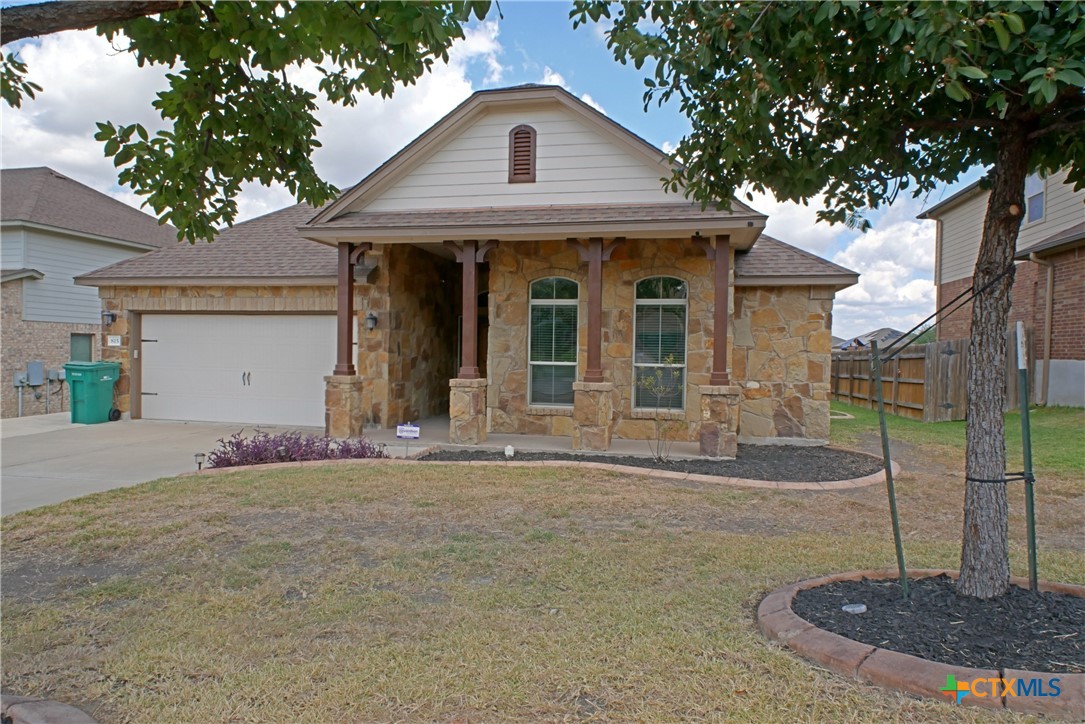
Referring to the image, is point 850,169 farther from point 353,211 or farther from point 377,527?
point 353,211

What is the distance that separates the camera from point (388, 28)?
3.74 metres

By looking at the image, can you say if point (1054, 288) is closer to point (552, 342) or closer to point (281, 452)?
point (552, 342)

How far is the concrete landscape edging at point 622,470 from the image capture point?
7.38m

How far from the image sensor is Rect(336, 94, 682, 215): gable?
9891 millimetres

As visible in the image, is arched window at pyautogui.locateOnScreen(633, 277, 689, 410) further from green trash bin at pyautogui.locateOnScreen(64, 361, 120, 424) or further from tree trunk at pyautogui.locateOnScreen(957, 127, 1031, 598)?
green trash bin at pyautogui.locateOnScreen(64, 361, 120, 424)

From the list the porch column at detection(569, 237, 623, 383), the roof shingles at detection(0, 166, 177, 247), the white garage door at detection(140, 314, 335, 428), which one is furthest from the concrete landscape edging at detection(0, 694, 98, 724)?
the roof shingles at detection(0, 166, 177, 247)

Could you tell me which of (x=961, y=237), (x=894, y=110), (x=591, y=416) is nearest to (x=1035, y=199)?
(x=961, y=237)

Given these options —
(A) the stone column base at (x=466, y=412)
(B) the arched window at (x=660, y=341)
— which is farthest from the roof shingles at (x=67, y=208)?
(B) the arched window at (x=660, y=341)

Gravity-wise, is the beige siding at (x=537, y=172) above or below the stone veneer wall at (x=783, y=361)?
above

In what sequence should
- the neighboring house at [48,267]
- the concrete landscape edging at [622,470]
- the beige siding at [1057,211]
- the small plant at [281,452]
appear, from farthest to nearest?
the neighboring house at [48,267] → the beige siding at [1057,211] → the small plant at [281,452] → the concrete landscape edging at [622,470]

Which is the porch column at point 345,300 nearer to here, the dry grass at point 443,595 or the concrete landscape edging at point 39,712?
the dry grass at point 443,595

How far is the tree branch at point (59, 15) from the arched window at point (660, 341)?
799cm

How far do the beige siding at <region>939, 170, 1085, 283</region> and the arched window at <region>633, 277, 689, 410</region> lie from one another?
8157 mm

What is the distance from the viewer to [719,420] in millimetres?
8828
